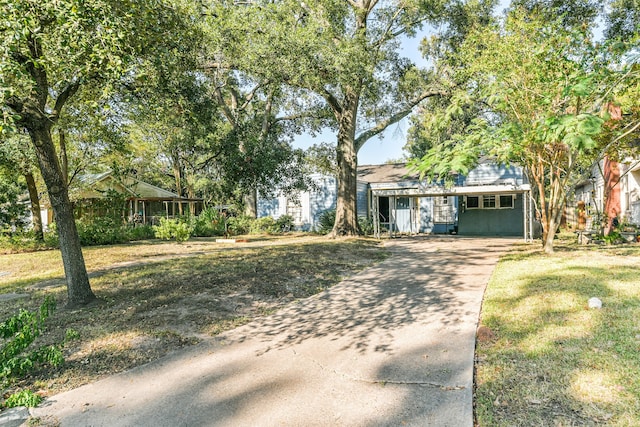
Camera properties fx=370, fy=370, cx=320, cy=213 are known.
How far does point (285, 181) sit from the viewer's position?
1895 centimetres

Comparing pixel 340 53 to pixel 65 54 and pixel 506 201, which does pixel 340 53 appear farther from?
pixel 506 201

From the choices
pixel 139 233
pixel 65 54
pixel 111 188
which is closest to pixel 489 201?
pixel 139 233

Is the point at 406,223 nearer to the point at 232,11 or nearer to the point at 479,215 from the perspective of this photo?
the point at 479,215

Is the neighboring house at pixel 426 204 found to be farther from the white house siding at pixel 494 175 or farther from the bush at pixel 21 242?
the bush at pixel 21 242

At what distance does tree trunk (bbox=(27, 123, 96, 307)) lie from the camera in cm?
539

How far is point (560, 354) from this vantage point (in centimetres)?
346

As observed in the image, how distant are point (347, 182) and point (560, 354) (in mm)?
13060

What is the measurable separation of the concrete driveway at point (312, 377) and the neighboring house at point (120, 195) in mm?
13682

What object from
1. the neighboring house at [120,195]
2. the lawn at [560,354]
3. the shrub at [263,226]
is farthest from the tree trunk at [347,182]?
the lawn at [560,354]

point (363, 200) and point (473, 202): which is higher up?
point (363, 200)

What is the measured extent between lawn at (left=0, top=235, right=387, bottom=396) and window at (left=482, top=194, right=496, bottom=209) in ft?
34.7

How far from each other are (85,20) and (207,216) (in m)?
16.8

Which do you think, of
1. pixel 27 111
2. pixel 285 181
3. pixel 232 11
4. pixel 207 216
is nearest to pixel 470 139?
pixel 27 111

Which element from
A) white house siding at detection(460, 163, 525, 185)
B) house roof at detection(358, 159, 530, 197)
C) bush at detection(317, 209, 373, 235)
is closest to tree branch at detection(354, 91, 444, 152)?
house roof at detection(358, 159, 530, 197)
